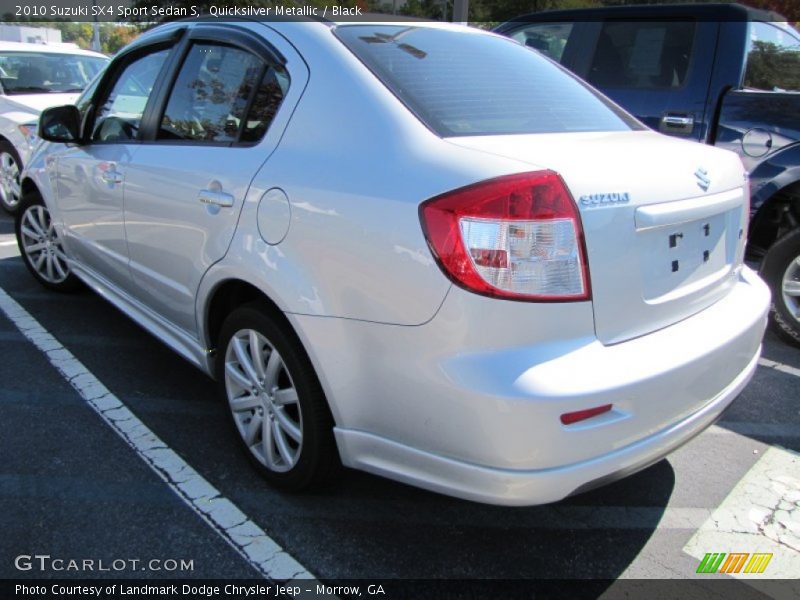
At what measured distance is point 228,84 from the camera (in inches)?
111

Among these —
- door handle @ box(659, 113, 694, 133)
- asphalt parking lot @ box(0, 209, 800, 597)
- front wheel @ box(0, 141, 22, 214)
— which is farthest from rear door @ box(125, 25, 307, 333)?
front wheel @ box(0, 141, 22, 214)

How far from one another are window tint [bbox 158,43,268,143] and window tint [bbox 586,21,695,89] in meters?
3.13

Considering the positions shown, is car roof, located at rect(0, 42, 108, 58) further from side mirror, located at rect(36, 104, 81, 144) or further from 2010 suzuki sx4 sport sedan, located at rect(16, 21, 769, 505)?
2010 suzuki sx4 sport sedan, located at rect(16, 21, 769, 505)

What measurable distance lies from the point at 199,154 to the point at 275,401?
3.45ft

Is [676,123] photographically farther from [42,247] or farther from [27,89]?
[27,89]

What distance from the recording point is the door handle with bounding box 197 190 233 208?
251cm

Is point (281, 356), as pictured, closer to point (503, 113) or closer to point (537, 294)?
point (537, 294)

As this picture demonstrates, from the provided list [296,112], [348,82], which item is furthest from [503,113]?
[296,112]

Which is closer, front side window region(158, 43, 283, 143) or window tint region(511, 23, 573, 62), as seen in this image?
front side window region(158, 43, 283, 143)

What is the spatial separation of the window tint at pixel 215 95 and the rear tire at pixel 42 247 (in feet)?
6.23

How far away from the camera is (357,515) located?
8.32ft

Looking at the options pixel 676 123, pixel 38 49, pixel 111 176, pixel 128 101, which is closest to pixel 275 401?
pixel 111 176

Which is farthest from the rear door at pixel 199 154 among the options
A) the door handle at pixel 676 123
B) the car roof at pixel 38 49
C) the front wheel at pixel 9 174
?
→ the car roof at pixel 38 49

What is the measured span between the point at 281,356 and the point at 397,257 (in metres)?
0.68
